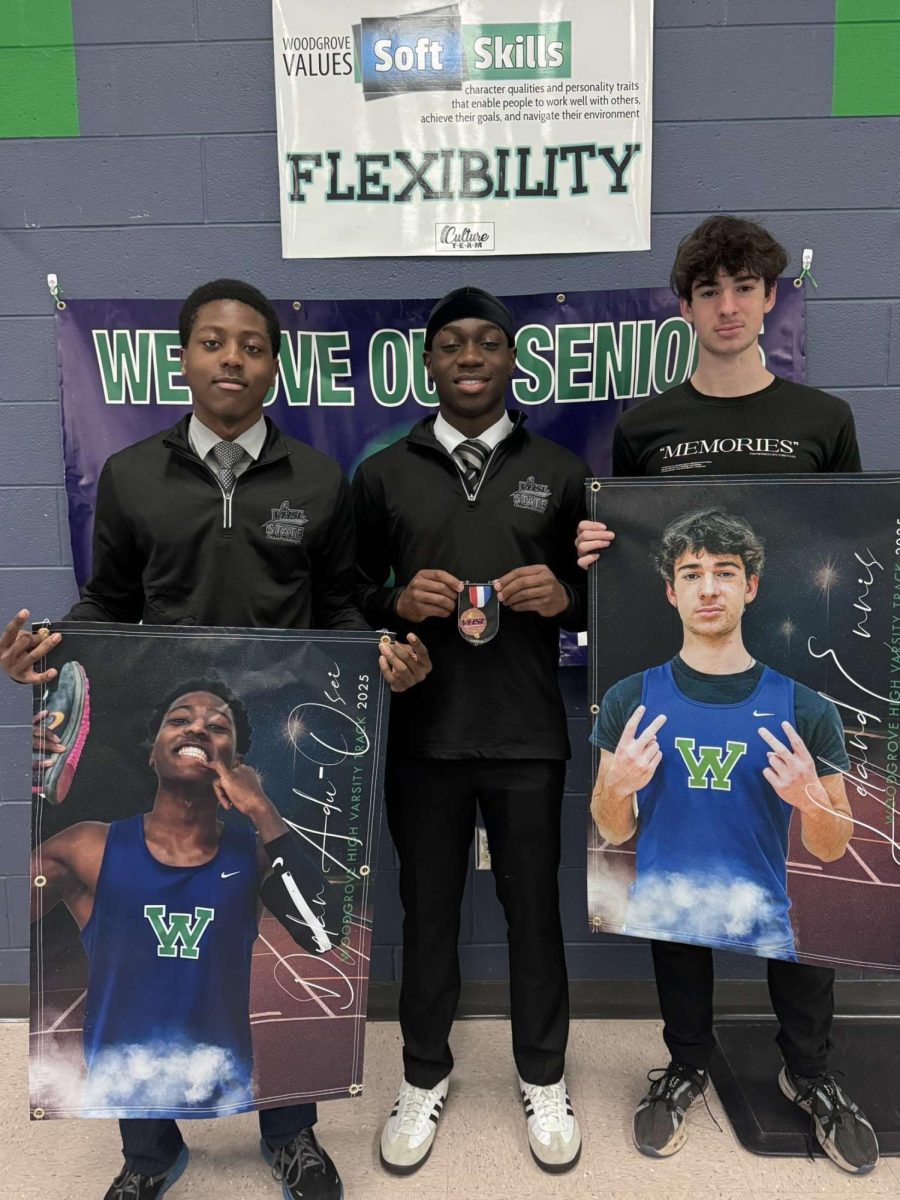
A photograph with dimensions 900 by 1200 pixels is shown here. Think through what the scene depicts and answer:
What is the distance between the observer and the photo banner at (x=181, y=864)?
155 centimetres

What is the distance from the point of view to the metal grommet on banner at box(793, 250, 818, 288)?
6.98 feet

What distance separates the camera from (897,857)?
1.64 m

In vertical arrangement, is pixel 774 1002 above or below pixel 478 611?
below

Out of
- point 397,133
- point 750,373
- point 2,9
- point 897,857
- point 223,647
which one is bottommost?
point 897,857

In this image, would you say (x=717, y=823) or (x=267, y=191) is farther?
(x=267, y=191)

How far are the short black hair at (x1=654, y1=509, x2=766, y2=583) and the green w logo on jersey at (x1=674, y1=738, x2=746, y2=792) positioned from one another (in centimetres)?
33

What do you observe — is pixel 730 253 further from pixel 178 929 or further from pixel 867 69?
pixel 178 929

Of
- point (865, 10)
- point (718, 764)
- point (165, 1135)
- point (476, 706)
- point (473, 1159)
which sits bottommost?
point (473, 1159)

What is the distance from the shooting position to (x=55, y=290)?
7.08 feet

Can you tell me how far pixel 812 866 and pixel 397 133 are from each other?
1.87 metres

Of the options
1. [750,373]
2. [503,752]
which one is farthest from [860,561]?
[503,752]

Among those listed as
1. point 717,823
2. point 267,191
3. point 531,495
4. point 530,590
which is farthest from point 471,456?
point 267,191

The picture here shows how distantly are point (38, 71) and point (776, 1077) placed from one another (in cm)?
292

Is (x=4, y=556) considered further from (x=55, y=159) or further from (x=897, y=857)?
(x=897, y=857)
